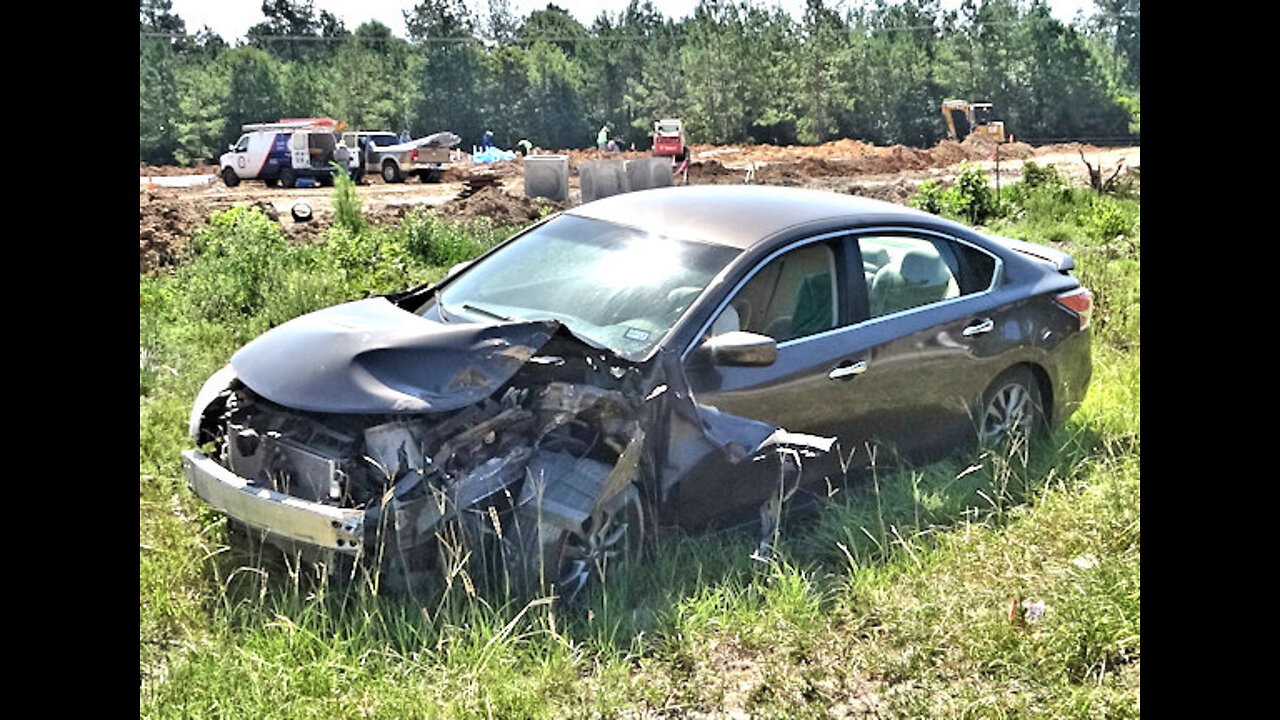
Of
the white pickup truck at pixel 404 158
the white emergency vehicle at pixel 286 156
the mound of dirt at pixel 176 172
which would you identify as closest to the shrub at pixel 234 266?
the white emergency vehicle at pixel 286 156

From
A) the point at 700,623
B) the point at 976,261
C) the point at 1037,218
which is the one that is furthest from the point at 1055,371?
the point at 1037,218

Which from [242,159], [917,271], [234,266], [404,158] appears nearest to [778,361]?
[917,271]

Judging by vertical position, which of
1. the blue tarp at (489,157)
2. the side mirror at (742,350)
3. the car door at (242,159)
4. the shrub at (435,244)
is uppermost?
the blue tarp at (489,157)

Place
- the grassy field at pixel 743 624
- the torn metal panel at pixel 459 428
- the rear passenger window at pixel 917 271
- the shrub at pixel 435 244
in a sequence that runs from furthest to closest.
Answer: the shrub at pixel 435 244 < the rear passenger window at pixel 917 271 < the torn metal panel at pixel 459 428 < the grassy field at pixel 743 624

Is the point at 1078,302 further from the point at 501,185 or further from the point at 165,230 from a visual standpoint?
the point at 501,185

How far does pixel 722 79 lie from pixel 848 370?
193 feet

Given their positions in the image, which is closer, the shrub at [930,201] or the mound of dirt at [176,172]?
the shrub at [930,201]

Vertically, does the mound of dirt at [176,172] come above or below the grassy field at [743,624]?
above

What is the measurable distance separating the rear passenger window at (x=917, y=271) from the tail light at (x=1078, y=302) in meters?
0.51

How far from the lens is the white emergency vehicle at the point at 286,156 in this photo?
3122cm

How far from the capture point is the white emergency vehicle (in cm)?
3122

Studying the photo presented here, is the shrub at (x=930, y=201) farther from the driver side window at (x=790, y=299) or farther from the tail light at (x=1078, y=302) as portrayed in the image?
the driver side window at (x=790, y=299)
